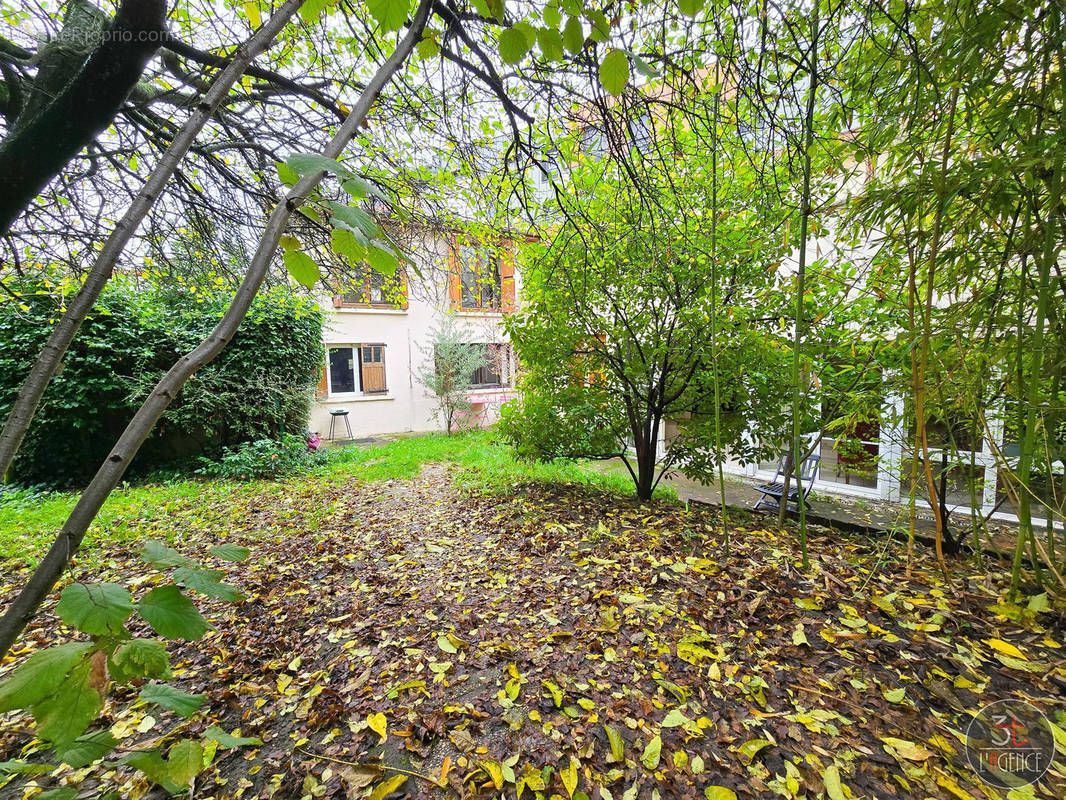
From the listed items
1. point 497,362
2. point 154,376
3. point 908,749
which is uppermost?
point 497,362

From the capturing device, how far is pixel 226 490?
16.9 ft

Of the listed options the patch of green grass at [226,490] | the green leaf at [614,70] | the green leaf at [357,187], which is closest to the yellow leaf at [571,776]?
the green leaf at [357,187]

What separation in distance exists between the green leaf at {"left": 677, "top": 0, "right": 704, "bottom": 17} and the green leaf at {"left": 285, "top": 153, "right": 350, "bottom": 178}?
1160 millimetres

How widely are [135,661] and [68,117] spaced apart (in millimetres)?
1841

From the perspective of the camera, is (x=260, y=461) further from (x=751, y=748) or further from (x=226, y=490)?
(x=751, y=748)

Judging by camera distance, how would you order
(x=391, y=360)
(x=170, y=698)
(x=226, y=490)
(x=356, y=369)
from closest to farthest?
1. (x=170, y=698)
2. (x=226, y=490)
3. (x=356, y=369)
4. (x=391, y=360)

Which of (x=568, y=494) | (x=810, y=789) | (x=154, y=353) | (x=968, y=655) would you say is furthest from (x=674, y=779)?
(x=154, y=353)

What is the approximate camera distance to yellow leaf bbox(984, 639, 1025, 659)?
1.72 m

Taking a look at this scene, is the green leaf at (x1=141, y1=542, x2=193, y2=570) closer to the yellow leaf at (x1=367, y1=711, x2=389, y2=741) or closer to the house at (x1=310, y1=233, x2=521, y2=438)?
the yellow leaf at (x1=367, y1=711, x2=389, y2=741)

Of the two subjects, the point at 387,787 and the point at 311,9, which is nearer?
the point at 311,9

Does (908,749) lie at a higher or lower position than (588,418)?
lower

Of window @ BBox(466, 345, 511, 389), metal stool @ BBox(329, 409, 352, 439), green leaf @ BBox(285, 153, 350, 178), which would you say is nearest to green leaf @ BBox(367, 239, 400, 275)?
green leaf @ BBox(285, 153, 350, 178)

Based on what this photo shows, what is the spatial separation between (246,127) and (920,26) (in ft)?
14.2

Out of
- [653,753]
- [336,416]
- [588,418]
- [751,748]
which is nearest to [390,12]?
[653,753]
